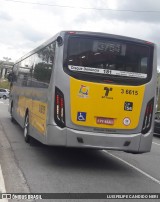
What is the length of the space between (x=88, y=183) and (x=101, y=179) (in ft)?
1.96

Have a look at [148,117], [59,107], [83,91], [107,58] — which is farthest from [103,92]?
[148,117]

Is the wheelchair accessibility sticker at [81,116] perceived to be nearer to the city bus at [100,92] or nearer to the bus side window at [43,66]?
the city bus at [100,92]

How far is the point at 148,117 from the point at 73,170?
2.15 metres

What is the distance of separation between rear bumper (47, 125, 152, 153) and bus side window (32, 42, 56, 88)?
1413 millimetres

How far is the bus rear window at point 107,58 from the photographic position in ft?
32.2

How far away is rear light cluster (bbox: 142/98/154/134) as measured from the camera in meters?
10.1

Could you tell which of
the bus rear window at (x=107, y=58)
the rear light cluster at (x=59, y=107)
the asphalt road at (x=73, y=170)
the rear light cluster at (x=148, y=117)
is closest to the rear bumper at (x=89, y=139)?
the rear light cluster at (x=59, y=107)

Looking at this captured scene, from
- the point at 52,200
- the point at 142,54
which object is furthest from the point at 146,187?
the point at 142,54

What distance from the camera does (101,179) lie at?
29.0ft

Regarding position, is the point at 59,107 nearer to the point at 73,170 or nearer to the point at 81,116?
the point at 81,116

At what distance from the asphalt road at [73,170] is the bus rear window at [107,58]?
2204 millimetres

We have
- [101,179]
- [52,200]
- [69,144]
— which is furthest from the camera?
[69,144]

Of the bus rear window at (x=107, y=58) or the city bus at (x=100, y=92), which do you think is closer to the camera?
the city bus at (x=100, y=92)

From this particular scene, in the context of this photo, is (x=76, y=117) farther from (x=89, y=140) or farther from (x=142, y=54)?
(x=142, y=54)
